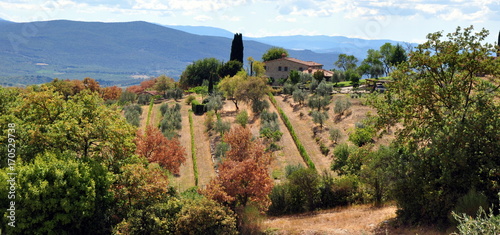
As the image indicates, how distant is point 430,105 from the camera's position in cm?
1950

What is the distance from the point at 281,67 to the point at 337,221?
73170 mm

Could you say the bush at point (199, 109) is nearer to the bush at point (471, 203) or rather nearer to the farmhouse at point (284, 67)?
the farmhouse at point (284, 67)

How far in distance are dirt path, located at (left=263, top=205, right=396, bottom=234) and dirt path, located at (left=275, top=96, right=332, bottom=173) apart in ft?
38.1

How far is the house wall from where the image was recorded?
91.1m

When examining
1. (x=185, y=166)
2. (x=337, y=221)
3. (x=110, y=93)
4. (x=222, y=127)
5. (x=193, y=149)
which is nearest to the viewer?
(x=337, y=221)

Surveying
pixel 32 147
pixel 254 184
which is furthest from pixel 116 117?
pixel 254 184

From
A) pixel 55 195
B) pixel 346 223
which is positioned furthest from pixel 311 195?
pixel 55 195

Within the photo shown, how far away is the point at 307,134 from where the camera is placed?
157 ft

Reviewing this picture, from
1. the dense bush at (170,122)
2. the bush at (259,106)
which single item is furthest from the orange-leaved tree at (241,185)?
the bush at (259,106)

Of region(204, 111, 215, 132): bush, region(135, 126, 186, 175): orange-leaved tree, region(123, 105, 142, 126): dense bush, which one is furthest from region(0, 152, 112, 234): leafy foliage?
region(204, 111, 215, 132): bush

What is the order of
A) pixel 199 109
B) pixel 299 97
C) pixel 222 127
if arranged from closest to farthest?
pixel 222 127 → pixel 299 97 → pixel 199 109

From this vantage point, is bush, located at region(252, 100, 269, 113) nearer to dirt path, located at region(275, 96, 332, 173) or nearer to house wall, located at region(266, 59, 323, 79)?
dirt path, located at region(275, 96, 332, 173)

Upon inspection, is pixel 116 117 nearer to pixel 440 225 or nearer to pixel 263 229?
pixel 263 229

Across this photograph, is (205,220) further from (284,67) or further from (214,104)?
(284,67)
